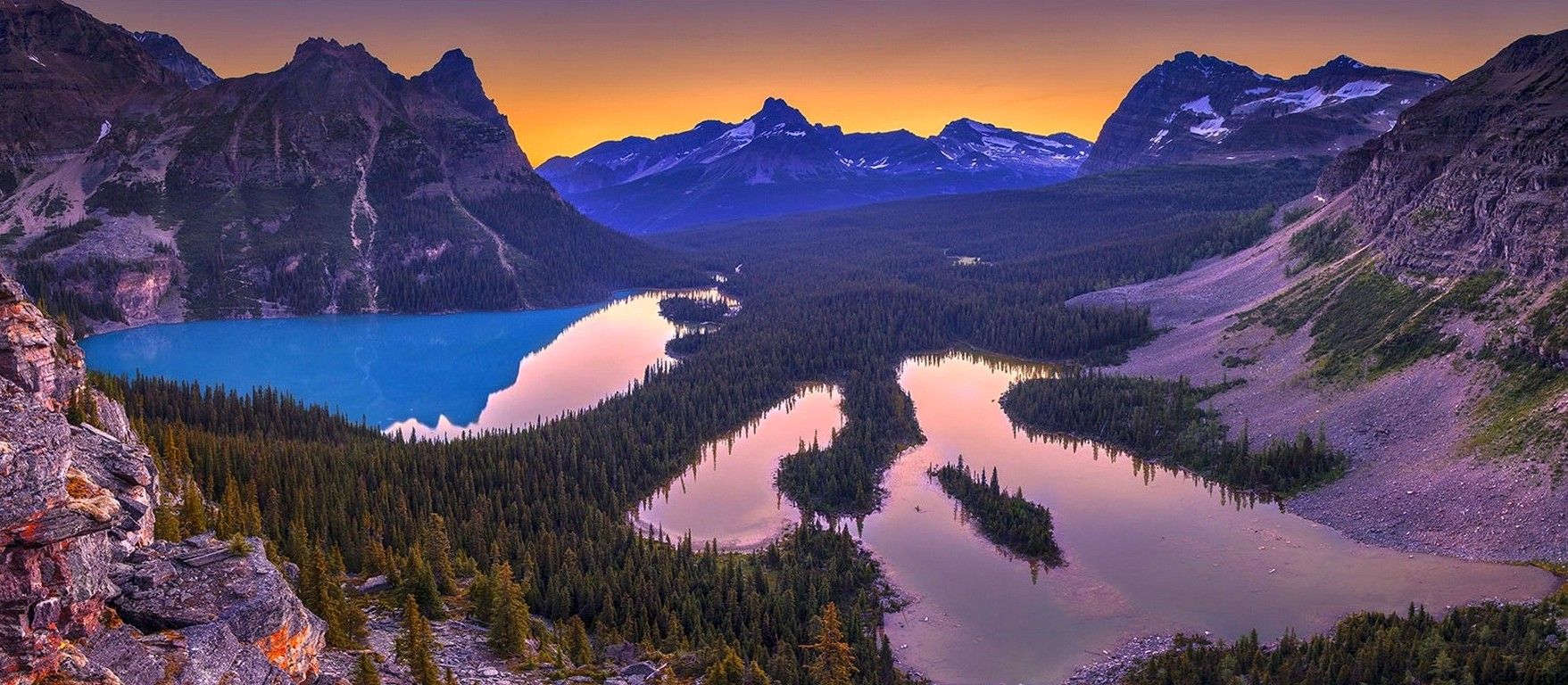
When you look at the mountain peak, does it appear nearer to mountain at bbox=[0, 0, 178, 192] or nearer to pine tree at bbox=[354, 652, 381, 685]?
mountain at bbox=[0, 0, 178, 192]

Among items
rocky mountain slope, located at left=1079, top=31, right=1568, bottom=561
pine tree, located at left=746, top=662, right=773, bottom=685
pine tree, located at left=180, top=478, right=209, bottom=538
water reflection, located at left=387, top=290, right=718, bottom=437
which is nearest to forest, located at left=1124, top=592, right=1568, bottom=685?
rocky mountain slope, located at left=1079, top=31, right=1568, bottom=561

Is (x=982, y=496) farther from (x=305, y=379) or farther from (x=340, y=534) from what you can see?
(x=305, y=379)

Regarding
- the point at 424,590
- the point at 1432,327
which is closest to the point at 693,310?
the point at 1432,327

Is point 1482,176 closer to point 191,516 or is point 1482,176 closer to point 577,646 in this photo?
point 577,646

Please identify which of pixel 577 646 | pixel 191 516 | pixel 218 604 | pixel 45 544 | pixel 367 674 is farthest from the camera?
pixel 577 646

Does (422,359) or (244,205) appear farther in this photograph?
(244,205)

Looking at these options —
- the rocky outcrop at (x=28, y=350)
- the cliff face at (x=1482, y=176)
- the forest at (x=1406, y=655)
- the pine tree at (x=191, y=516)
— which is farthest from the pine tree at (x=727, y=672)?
the cliff face at (x=1482, y=176)
